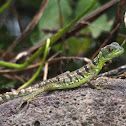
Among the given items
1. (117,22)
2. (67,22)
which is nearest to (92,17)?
(67,22)


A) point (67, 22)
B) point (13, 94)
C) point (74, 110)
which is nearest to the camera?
point (74, 110)

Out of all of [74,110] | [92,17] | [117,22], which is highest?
[92,17]

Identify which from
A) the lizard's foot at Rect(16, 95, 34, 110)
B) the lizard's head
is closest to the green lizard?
the lizard's head

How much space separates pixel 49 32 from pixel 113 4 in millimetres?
2076

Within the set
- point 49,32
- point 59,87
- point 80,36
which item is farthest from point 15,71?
point 59,87

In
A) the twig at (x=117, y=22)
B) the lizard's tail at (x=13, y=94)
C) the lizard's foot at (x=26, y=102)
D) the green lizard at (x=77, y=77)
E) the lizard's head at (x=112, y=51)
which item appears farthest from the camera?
the twig at (x=117, y=22)

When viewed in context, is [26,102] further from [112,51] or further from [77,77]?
[112,51]

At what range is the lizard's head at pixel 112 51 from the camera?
3.87 meters

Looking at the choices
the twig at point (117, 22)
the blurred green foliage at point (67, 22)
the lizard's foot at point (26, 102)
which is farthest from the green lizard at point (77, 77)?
the blurred green foliage at point (67, 22)

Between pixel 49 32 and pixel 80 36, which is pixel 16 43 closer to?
pixel 49 32

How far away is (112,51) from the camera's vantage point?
395 centimetres

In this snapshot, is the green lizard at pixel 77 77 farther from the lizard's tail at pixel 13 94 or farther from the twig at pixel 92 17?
the twig at pixel 92 17

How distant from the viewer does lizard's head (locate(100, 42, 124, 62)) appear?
3.87 m

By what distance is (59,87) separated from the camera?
168 inches
